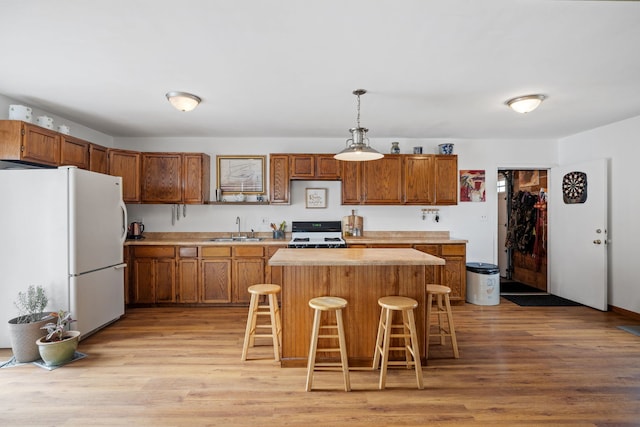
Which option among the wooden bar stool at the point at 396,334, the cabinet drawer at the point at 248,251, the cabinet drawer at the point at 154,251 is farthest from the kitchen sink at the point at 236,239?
the wooden bar stool at the point at 396,334

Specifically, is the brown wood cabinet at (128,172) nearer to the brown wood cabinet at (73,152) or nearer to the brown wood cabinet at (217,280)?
the brown wood cabinet at (73,152)

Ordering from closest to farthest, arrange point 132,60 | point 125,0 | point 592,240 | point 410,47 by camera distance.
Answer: point 125,0 → point 410,47 → point 132,60 → point 592,240

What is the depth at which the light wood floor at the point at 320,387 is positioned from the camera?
6.40 ft

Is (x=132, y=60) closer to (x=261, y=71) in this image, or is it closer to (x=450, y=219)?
(x=261, y=71)

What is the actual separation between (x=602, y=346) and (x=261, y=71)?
3956 mm

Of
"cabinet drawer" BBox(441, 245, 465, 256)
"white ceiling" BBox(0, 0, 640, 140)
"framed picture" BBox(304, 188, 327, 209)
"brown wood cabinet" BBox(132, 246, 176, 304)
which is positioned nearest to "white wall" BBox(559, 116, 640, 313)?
"white ceiling" BBox(0, 0, 640, 140)

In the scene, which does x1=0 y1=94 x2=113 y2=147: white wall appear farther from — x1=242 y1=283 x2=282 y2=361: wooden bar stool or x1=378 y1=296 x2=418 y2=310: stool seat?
x1=378 y1=296 x2=418 y2=310: stool seat

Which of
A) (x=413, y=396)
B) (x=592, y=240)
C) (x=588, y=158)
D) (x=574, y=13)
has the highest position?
(x=574, y=13)

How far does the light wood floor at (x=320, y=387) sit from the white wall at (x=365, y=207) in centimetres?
186

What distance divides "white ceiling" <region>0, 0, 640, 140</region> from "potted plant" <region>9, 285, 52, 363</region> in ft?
6.21

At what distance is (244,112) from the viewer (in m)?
3.58

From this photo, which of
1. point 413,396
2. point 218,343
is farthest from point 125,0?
point 413,396

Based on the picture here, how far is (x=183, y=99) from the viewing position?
2.99 metres

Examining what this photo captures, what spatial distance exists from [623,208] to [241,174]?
504 centimetres
